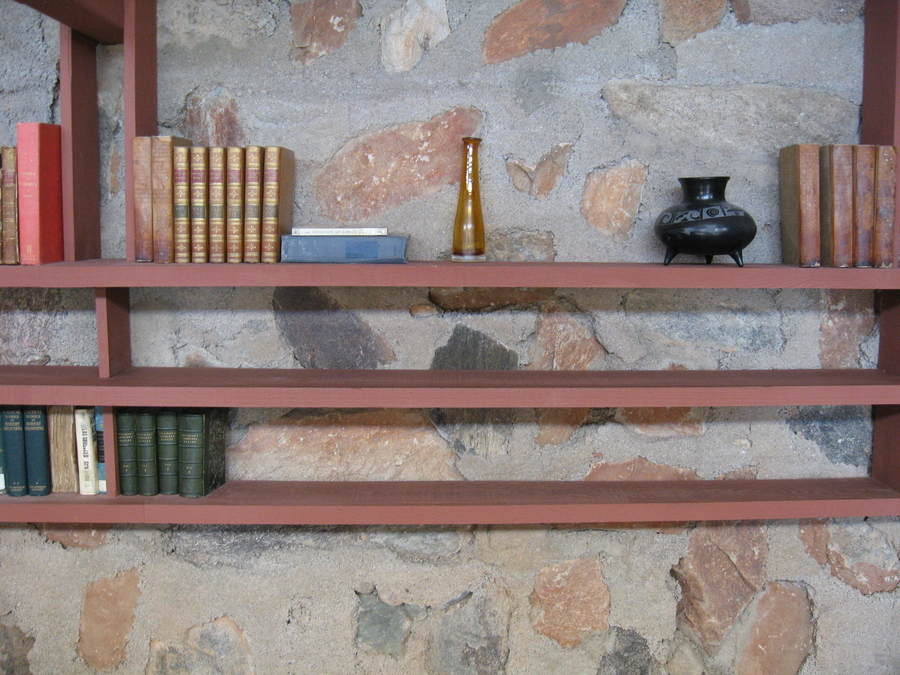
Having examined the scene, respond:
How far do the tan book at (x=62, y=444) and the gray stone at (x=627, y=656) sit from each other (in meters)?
1.18

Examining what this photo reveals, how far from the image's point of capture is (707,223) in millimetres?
1330

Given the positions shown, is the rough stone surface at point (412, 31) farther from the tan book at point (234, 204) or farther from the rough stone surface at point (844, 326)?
the rough stone surface at point (844, 326)

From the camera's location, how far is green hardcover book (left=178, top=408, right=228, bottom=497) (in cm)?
135

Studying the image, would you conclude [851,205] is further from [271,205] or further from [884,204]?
[271,205]

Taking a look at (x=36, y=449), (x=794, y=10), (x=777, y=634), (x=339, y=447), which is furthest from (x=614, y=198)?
(x=36, y=449)

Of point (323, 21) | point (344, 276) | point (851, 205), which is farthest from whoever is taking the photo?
point (323, 21)

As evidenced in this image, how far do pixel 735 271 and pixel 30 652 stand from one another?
165 centimetres

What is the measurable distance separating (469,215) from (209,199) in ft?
1.62

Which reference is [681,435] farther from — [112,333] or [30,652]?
[30,652]

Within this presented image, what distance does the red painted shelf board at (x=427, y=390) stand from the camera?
1.29 meters

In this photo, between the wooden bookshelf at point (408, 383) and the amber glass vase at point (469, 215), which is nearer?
the wooden bookshelf at point (408, 383)

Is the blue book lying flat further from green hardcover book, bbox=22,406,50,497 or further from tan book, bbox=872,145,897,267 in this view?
tan book, bbox=872,145,897,267

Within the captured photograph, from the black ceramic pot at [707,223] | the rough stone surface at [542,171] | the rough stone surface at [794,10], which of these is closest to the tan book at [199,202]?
the rough stone surface at [542,171]

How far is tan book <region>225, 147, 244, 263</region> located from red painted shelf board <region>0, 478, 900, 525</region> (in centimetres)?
48
